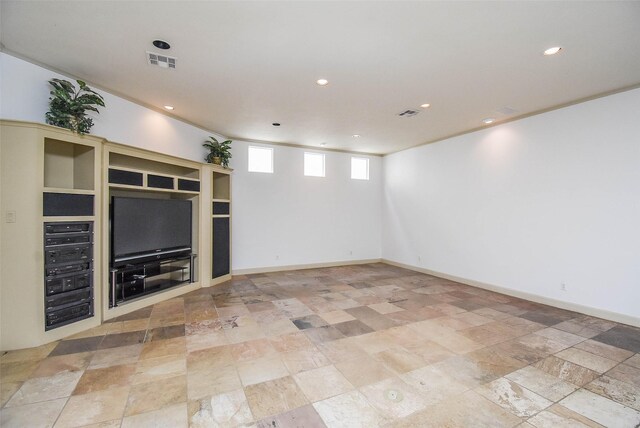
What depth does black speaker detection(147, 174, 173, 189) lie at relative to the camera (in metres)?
4.32

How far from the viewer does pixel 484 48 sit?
2.83m

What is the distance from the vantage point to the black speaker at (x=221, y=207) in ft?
18.1

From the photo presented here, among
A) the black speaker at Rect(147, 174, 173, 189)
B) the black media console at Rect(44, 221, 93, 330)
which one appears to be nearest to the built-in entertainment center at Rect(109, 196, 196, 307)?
the black speaker at Rect(147, 174, 173, 189)

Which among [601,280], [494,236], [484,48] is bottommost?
[601,280]

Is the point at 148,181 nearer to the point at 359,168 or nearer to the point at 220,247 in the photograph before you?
the point at 220,247

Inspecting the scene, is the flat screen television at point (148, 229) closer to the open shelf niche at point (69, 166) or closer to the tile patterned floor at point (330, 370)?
the open shelf niche at point (69, 166)

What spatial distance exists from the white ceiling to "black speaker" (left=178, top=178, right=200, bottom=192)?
4.04 feet

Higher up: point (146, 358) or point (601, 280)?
point (601, 280)

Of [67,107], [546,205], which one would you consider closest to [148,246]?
[67,107]

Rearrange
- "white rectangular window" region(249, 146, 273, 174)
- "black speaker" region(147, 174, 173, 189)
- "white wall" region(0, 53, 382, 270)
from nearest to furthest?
"black speaker" region(147, 174, 173, 189) → "white wall" region(0, 53, 382, 270) → "white rectangular window" region(249, 146, 273, 174)

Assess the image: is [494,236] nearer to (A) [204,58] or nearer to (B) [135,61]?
(A) [204,58]

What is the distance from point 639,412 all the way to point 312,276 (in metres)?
5.03

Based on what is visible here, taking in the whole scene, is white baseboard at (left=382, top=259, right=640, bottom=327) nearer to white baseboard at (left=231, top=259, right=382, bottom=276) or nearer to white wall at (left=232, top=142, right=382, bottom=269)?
white baseboard at (left=231, top=259, right=382, bottom=276)

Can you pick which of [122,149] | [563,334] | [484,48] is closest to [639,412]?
[563,334]
